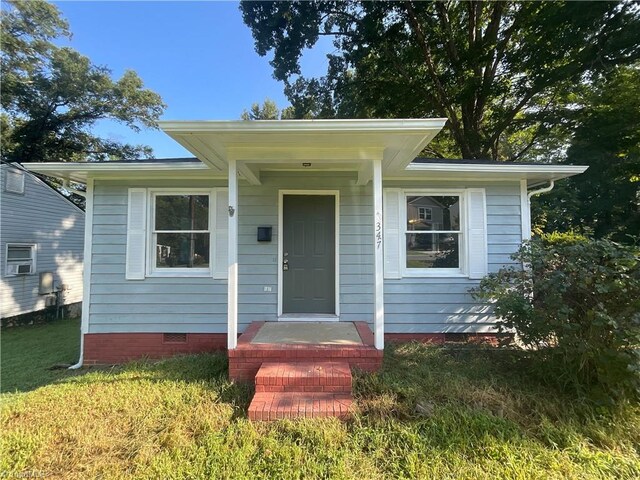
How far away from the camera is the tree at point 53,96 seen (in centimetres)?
1328

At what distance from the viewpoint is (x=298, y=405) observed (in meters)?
2.70

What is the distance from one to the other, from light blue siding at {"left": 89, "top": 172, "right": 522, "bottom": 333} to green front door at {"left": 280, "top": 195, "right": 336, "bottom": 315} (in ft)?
0.53

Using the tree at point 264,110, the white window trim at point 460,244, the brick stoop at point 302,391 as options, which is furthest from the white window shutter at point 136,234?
the tree at point 264,110

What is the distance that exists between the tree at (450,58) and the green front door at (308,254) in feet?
18.2

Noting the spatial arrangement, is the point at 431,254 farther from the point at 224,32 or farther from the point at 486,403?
the point at 224,32

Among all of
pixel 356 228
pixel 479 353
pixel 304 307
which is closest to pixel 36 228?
pixel 304 307

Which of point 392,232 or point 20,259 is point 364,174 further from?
point 20,259

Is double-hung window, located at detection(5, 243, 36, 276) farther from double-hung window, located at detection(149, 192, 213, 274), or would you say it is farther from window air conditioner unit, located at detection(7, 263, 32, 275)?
double-hung window, located at detection(149, 192, 213, 274)

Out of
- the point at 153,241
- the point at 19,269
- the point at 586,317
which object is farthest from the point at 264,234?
the point at 19,269

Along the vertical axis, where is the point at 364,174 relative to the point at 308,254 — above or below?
above

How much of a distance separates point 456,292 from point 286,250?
254cm

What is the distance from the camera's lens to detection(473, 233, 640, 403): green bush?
107 inches

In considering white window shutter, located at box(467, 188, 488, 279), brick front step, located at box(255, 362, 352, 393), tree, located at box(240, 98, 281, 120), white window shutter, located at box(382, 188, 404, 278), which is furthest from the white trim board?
tree, located at box(240, 98, 281, 120)

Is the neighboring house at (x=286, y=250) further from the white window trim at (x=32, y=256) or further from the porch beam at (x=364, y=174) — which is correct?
the white window trim at (x=32, y=256)
